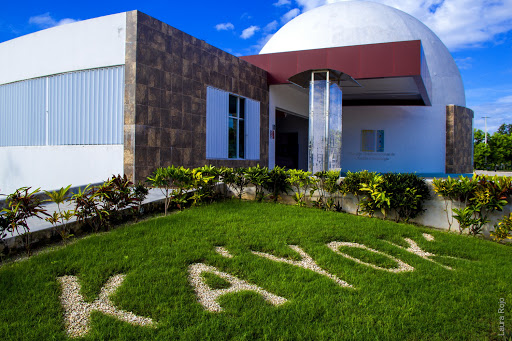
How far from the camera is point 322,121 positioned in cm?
1077

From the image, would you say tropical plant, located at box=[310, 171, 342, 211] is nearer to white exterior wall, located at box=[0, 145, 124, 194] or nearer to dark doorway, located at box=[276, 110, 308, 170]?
white exterior wall, located at box=[0, 145, 124, 194]

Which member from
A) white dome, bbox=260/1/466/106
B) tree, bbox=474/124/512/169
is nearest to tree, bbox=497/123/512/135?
tree, bbox=474/124/512/169

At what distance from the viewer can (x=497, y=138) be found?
40906 millimetres

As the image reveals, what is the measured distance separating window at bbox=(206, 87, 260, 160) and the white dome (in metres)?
8.04

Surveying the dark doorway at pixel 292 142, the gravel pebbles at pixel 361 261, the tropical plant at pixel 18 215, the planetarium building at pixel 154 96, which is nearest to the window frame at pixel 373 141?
the planetarium building at pixel 154 96

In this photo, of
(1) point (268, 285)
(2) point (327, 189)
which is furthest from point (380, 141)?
(1) point (268, 285)

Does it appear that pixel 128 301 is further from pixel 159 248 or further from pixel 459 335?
pixel 459 335

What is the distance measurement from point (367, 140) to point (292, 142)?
5.01 meters

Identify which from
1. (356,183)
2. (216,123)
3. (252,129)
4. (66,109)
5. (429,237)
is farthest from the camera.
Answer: (252,129)

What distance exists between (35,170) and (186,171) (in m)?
6.96

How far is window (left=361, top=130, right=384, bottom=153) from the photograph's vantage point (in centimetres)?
1986

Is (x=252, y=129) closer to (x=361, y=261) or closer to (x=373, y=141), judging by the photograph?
(x=373, y=141)

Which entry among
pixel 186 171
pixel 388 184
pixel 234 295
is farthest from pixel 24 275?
pixel 388 184

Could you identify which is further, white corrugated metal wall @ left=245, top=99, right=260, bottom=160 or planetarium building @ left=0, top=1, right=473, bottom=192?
white corrugated metal wall @ left=245, top=99, right=260, bottom=160
